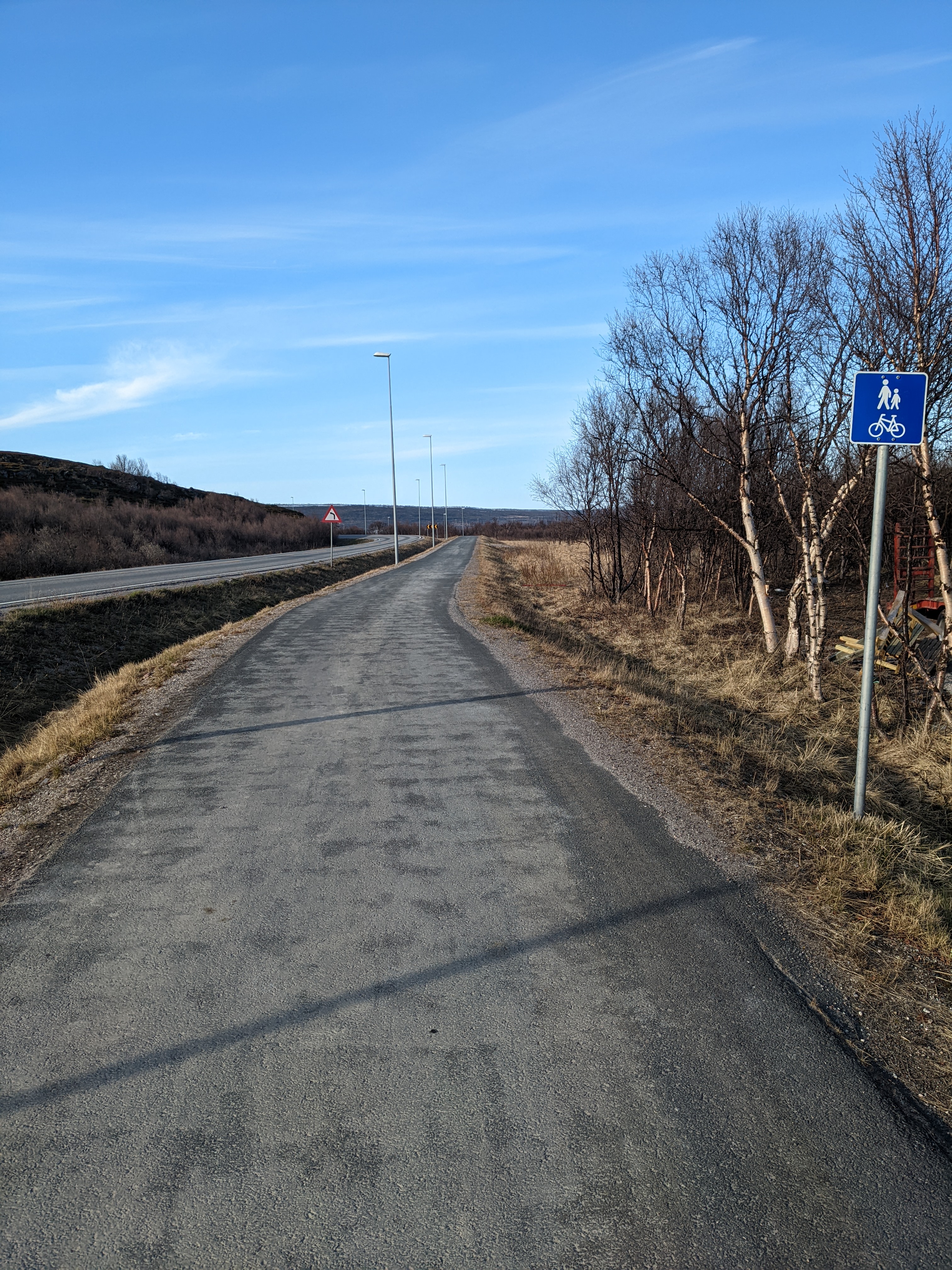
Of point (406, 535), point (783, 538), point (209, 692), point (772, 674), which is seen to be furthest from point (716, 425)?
point (406, 535)

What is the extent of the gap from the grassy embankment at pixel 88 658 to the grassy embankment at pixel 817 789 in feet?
18.3

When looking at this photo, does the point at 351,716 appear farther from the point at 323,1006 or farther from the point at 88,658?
the point at 88,658

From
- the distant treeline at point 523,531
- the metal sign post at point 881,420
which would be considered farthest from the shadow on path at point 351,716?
the distant treeline at point 523,531

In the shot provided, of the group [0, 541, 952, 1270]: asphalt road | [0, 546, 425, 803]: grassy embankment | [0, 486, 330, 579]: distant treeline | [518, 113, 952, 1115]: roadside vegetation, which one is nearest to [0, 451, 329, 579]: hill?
[0, 486, 330, 579]: distant treeline

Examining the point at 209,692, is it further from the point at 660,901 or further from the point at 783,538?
the point at 783,538

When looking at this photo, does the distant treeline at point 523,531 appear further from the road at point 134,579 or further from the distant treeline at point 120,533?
the distant treeline at point 120,533

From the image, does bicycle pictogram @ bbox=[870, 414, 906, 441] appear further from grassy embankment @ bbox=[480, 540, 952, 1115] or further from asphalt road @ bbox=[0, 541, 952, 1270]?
asphalt road @ bbox=[0, 541, 952, 1270]

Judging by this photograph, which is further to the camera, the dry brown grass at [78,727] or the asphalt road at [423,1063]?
the dry brown grass at [78,727]

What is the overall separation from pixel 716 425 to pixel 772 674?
6.97 metres

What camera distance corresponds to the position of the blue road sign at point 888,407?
4.92 m

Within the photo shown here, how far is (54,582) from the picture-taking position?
2406cm

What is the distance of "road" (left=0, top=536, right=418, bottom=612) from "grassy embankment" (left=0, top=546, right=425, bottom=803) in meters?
1.11

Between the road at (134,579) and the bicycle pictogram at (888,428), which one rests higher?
the bicycle pictogram at (888,428)

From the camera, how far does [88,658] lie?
1512 cm
